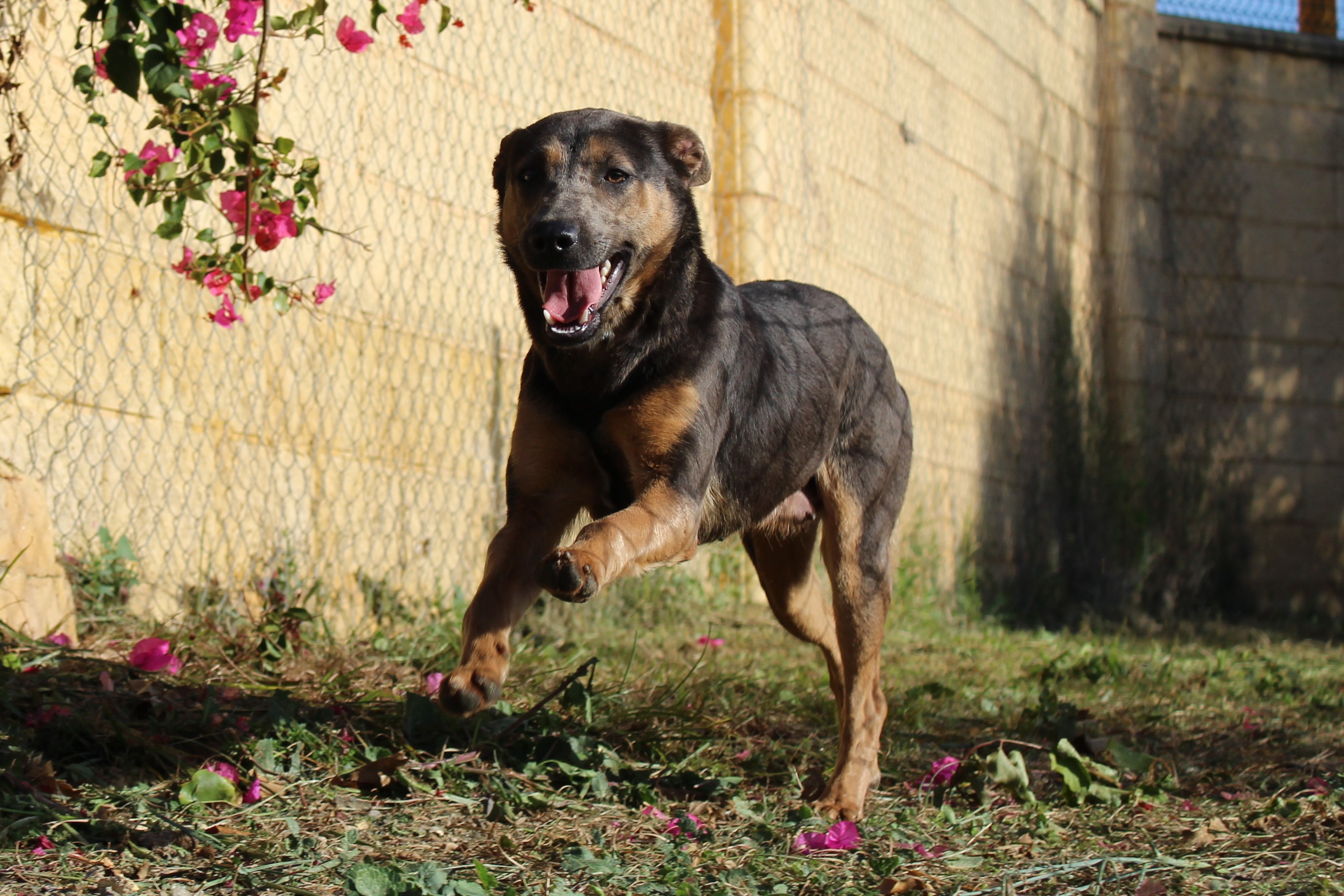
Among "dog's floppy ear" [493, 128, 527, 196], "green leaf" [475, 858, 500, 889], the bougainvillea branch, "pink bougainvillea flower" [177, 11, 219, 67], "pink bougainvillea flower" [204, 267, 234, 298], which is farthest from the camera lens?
"dog's floppy ear" [493, 128, 527, 196]

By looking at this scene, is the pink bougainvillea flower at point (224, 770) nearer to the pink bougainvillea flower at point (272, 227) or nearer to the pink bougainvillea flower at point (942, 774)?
the pink bougainvillea flower at point (272, 227)

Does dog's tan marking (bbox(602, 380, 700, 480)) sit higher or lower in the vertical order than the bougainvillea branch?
lower

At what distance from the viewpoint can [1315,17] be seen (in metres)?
11.8

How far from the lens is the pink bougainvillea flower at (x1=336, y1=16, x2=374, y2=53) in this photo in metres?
3.29

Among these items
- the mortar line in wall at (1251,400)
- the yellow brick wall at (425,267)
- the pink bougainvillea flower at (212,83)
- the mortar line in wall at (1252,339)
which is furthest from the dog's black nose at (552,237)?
the mortar line in wall at (1252,339)

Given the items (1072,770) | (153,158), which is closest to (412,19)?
(153,158)

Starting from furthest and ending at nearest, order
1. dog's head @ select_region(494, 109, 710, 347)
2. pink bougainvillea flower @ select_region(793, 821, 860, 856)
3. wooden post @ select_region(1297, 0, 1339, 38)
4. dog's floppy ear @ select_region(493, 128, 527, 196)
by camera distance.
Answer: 1. wooden post @ select_region(1297, 0, 1339, 38)
2. dog's floppy ear @ select_region(493, 128, 527, 196)
3. dog's head @ select_region(494, 109, 710, 347)
4. pink bougainvillea flower @ select_region(793, 821, 860, 856)

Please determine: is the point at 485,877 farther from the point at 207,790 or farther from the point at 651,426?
the point at 651,426

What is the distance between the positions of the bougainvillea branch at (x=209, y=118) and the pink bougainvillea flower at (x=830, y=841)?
1819 mm

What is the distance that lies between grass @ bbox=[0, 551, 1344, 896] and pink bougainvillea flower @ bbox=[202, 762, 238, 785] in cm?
3

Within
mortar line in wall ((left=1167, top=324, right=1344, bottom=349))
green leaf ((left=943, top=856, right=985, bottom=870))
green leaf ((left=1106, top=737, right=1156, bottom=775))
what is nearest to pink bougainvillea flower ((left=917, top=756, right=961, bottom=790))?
green leaf ((left=1106, top=737, right=1156, bottom=775))

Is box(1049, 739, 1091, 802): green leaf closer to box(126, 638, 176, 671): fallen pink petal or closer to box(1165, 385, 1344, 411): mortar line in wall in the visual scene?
box(126, 638, 176, 671): fallen pink petal

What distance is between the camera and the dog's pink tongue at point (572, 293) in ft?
11.2

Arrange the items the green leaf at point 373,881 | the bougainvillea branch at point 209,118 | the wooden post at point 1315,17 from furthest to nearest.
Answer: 1. the wooden post at point 1315,17
2. the bougainvillea branch at point 209,118
3. the green leaf at point 373,881
